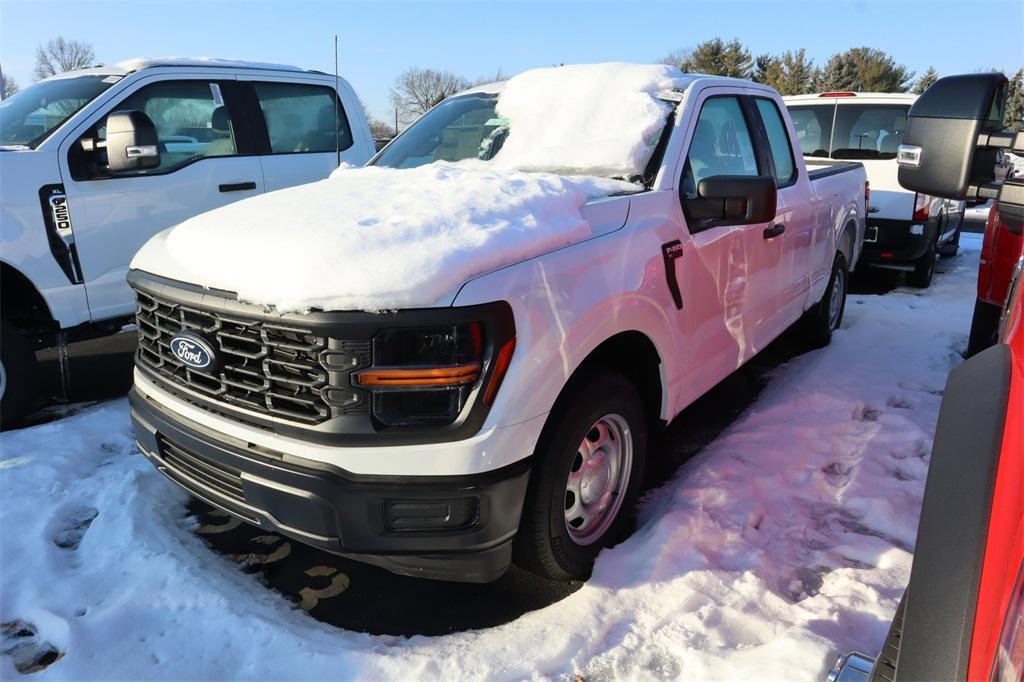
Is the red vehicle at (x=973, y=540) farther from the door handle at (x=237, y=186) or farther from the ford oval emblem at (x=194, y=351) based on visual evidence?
the door handle at (x=237, y=186)

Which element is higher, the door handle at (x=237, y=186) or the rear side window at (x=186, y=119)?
the rear side window at (x=186, y=119)

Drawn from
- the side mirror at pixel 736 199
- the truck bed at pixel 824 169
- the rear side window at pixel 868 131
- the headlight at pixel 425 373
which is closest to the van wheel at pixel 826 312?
the truck bed at pixel 824 169

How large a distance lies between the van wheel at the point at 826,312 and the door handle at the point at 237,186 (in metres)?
4.18

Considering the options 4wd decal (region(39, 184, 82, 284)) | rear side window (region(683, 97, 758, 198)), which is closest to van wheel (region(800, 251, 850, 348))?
rear side window (region(683, 97, 758, 198))

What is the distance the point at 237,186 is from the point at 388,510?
3.79 m

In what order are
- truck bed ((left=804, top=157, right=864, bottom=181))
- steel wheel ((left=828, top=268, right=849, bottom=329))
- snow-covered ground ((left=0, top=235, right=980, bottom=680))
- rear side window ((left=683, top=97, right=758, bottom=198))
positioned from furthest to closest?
steel wheel ((left=828, top=268, right=849, bottom=329)) → truck bed ((left=804, top=157, right=864, bottom=181)) → rear side window ((left=683, top=97, right=758, bottom=198)) → snow-covered ground ((left=0, top=235, right=980, bottom=680))

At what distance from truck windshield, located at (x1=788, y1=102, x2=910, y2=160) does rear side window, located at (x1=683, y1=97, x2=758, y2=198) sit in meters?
4.57

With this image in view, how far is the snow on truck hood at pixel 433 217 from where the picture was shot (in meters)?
2.00

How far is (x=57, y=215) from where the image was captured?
4090 millimetres

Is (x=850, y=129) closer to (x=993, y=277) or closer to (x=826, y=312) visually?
(x=826, y=312)

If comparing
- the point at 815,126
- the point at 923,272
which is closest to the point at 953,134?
the point at 923,272

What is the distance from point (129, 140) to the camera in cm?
407

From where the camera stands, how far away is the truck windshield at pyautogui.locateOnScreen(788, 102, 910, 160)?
7.72 metres

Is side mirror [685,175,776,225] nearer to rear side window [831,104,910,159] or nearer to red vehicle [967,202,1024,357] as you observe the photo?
red vehicle [967,202,1024,357]
